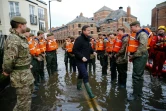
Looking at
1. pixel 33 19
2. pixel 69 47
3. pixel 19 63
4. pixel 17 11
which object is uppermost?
pixel 17 11

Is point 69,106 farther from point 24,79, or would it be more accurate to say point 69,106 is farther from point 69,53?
point 69,53

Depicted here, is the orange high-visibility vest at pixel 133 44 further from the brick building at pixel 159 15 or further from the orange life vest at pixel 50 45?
the brick building at pixel 159 15

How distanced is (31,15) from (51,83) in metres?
22.7

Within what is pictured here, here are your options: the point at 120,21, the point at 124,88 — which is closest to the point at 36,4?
the point at 124,88

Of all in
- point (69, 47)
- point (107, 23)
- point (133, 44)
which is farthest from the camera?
point (107, 23)

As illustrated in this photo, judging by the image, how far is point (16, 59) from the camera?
3.13 meters

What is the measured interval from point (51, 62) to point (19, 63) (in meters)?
5.07

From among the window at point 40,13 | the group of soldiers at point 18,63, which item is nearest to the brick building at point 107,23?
the window at point 40,13

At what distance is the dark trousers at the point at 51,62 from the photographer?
7984 mm

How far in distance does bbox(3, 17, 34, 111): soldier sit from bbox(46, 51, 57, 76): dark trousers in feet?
15.4

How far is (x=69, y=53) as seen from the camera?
8.94 metres

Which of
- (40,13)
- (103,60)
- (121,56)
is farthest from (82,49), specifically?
(40,13)

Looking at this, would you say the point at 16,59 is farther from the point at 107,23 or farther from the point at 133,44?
the point at 107,23

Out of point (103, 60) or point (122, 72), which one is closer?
point (122, 72)
